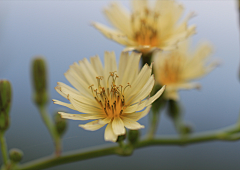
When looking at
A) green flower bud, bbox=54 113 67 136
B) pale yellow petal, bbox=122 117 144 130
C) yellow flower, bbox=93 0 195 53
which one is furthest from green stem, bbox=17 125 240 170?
yellow flower, bbox=93 0 195 53

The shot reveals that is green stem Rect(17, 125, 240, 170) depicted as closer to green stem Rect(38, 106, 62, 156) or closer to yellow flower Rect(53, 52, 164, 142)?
green stem Rect(38, 106, 62, 156)

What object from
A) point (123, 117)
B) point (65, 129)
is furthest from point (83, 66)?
point (65, 129)

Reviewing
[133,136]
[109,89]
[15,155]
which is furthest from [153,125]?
[15,155]

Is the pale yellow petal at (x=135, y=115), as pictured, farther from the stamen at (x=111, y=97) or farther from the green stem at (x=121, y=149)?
the green stem at (x=121, y=149)

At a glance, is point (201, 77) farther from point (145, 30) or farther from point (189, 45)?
point (145, 30)

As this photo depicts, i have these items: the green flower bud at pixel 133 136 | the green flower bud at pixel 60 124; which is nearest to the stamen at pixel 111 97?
the green flower bud at pixel 133 136

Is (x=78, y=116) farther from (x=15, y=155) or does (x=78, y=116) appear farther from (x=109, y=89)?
(x=15, y=155)
